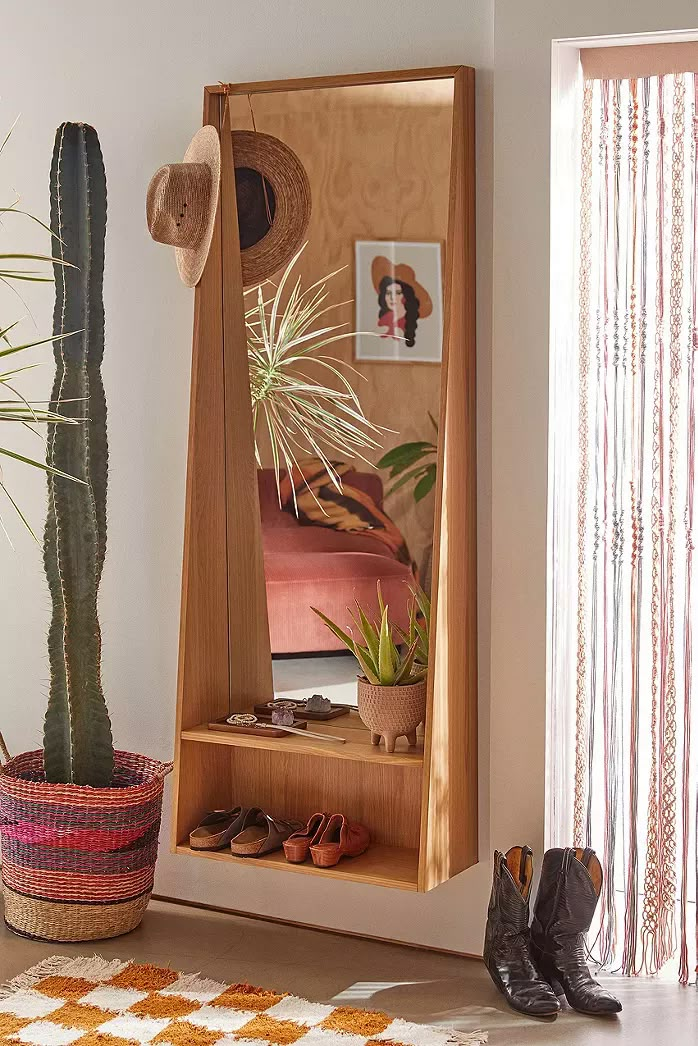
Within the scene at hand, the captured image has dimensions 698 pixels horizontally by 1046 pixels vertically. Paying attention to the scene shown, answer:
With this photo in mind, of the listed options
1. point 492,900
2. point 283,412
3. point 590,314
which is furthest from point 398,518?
point 492,900

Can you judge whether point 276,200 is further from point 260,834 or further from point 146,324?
point 260,834

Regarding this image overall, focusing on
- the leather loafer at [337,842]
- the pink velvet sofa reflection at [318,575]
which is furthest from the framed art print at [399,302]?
the leather loafer at [337,842]

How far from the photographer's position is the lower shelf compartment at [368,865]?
2.82m

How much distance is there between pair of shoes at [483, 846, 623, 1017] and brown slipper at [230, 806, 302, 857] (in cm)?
56

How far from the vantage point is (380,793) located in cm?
311

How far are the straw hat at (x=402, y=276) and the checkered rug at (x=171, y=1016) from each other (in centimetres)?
165

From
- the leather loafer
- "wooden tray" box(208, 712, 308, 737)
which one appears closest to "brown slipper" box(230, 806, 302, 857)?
the leather loafer

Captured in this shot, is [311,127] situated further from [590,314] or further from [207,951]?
[207,951]

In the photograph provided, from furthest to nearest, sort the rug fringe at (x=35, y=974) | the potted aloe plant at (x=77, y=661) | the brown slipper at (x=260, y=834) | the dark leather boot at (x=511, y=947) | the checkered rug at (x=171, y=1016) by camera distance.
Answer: the potted aloe plant at (x=77, y=661), the brown slipper at (x=260, y=834), the rug fringe at (x=35, y=974), the dark leather boot at (x=511, y=947), the checkered rug at (x=171, y=1016)

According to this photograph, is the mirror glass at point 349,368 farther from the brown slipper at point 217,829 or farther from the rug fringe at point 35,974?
the rug fringe at point 35,974

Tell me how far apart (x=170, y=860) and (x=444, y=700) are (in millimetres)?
1152

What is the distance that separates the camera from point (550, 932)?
9.16 ft

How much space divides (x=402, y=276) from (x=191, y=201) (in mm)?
595

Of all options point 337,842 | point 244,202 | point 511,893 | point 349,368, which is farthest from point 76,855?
point 244,202
